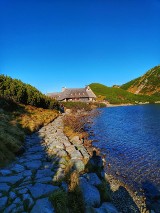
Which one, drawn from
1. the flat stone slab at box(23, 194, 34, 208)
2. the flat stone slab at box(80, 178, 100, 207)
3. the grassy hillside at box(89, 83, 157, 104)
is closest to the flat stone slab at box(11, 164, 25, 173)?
the flat stone slab at box(23, 194, 34, 208)

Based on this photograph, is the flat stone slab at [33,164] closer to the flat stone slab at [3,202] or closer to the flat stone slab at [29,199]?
the flat stone slab at [29,199]

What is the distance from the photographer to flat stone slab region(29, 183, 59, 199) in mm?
6609

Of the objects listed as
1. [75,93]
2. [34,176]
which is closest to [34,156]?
[34,176]

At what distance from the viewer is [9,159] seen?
9.95 meters

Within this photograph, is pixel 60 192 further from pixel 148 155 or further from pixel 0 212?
pixel 148 155

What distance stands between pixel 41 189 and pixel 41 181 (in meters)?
0.71

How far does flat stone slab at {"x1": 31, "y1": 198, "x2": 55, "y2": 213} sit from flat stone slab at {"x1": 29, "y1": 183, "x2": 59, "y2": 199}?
42 cm

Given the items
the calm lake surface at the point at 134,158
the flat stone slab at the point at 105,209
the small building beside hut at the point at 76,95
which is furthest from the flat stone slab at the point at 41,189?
the small building beside hut at the point at 76,95

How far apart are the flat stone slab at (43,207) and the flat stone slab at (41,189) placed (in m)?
0.42

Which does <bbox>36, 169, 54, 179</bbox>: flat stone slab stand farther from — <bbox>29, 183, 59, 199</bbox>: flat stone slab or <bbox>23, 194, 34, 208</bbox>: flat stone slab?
<bbox>23, 194, 34, 208</bbox>: flat stone slab

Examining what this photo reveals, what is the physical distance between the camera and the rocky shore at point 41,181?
605 cm

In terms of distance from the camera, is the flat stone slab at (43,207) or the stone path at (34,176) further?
the stone path at (34,176)

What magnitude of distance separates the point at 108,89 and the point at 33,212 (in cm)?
14551

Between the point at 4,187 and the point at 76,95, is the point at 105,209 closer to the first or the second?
the point at 4,187
